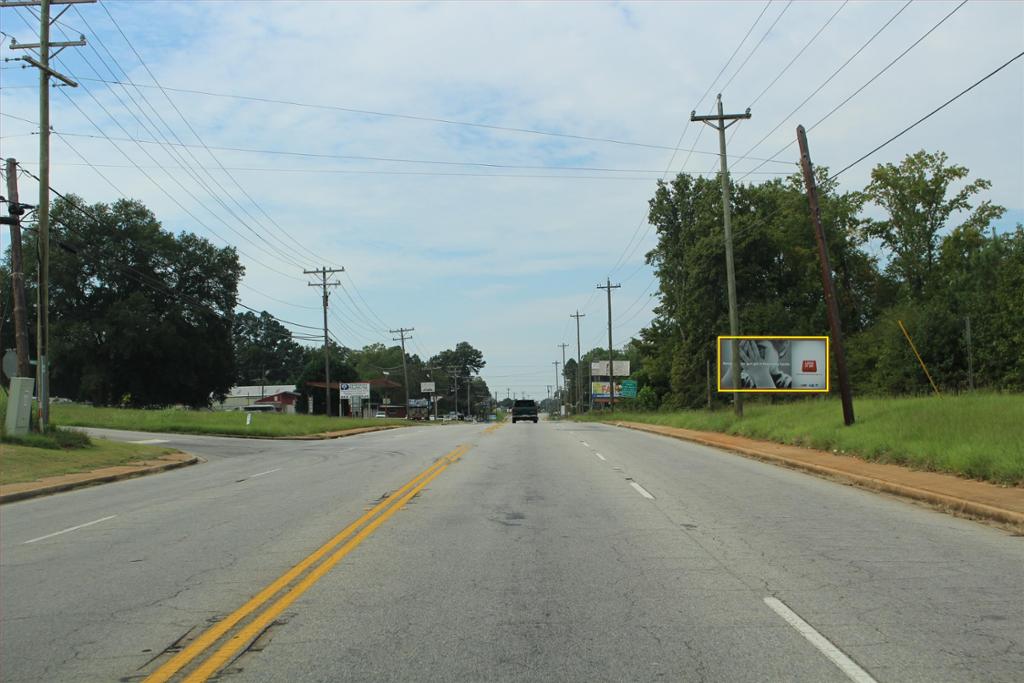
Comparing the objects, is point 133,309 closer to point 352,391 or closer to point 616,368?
point 352,391

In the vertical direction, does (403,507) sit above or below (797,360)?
below

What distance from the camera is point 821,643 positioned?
599cm

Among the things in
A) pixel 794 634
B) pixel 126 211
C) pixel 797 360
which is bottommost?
pixel 794 634

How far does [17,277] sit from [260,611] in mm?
22696

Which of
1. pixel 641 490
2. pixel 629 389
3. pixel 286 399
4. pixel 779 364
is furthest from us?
pixel 286 399

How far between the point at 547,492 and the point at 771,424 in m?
16.9

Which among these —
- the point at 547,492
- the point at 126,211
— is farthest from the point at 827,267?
the point at 126,211

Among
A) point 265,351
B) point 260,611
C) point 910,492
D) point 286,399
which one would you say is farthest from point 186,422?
point 265,351

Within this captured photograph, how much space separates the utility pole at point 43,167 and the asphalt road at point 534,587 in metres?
11.9

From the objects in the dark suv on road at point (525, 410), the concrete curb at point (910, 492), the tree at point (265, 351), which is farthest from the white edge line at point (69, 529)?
the tree at point (265, 351)

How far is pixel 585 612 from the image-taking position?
6.90 metres

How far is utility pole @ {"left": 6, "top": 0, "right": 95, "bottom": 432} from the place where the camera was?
25.8 meters

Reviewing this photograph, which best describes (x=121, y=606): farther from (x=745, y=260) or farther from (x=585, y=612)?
(x=745, y=260)

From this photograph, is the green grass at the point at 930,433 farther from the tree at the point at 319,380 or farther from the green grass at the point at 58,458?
the tree at the point at 319,380
